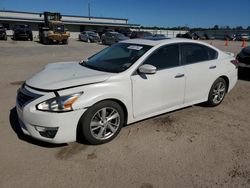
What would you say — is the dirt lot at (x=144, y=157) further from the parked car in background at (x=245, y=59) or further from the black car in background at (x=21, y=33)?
the black car in background at (x=21, y=33)

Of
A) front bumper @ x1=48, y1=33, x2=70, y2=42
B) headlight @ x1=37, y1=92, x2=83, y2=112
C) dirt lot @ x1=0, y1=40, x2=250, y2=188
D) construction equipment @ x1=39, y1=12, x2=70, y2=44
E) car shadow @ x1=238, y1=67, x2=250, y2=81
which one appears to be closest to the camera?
dirt lot @ x1=0, y1=40, x2=250, y2=188

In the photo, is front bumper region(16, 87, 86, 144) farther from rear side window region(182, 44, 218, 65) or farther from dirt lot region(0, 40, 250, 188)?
rear side window region(182, 44, 218, 65)

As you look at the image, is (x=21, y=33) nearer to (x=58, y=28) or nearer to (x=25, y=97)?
(x=58, y=28)

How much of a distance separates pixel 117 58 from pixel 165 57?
0.88m

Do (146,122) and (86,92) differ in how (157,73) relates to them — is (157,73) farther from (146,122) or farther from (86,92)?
(86,92)

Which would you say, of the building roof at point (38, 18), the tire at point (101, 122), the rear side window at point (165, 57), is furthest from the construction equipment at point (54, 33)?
the tire at point (101, 122)

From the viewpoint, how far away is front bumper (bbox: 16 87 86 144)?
3062mm

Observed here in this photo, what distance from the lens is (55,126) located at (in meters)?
3.09

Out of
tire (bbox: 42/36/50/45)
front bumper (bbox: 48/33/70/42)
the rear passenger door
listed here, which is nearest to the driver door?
the rear passenger door

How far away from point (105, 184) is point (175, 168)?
93cm

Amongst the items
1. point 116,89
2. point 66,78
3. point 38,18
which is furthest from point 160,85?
point 38,18

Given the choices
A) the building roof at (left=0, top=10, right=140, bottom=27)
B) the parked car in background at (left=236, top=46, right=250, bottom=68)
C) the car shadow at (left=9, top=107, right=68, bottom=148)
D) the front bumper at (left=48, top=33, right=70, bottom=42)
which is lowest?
the car shadow at (left=9, top=107, right=68, bottom=148)

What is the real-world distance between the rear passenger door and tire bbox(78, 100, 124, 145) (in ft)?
5.15

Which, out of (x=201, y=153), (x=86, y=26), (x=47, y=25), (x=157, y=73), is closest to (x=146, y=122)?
(x=157, y=73)
